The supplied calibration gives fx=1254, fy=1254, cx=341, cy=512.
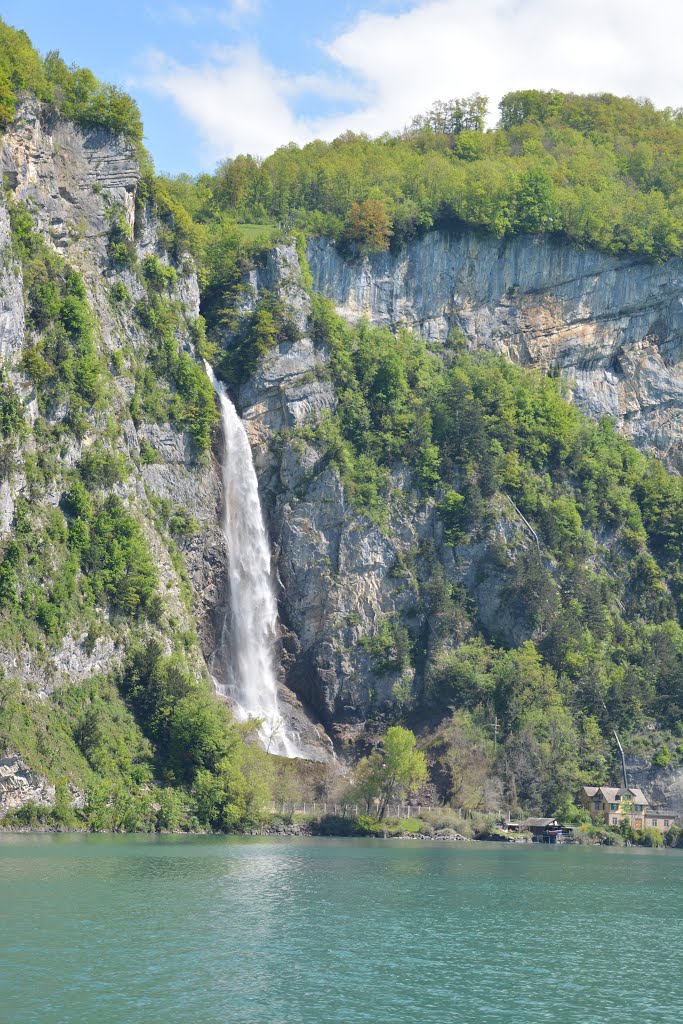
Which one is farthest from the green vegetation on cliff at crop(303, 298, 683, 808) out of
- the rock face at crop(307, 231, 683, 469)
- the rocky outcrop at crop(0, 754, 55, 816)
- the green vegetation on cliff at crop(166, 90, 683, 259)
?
the rocky outcrop at crop(0, 754, 55, 816)

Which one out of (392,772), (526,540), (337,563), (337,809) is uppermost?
(526,540)

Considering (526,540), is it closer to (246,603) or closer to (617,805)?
(617,805)

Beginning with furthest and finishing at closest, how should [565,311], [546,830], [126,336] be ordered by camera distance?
[565,311] < [126,336] < [546,830]

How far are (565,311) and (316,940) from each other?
8851 centimetres

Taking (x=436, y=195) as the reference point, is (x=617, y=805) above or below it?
below

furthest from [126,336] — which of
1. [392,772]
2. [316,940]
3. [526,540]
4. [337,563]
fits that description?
[316,940]

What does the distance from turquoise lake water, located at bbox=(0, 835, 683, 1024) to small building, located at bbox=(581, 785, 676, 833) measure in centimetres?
2999

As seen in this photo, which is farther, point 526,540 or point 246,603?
point 526,540

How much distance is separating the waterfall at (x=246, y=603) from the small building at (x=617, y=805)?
21608 millimetres

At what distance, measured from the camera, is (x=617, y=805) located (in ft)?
296

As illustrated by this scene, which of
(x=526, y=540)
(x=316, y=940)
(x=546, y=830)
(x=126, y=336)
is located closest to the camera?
(x=316, y=940)

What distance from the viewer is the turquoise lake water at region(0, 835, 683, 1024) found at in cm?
3061

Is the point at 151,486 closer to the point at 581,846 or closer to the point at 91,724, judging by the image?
the point at 91,724

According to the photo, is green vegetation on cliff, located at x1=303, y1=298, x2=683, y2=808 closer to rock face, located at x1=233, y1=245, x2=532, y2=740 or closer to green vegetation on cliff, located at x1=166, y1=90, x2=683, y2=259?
rock face, located at x1=233, y1=245, x2=532, y2=740
